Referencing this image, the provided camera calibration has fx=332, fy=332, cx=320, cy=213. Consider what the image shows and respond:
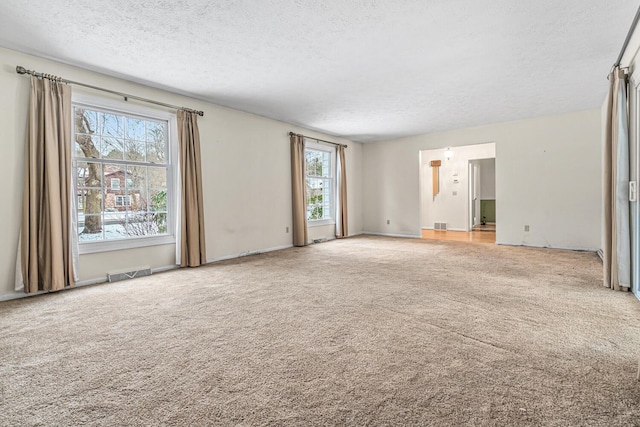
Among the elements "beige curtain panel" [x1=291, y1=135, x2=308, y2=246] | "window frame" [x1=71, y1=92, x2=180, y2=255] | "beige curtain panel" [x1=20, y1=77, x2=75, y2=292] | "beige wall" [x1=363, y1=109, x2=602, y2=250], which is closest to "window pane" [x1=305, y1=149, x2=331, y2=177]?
"beige curtain panel" [x1=291, y1=135, x2=308, y2=246]

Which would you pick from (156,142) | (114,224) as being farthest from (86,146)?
(114,224)

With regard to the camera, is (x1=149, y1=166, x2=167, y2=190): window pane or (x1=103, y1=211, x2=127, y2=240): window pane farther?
(x1=149, y1=166, x2=167, y2=190): window pane

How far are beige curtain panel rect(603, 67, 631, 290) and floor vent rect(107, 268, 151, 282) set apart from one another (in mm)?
5250

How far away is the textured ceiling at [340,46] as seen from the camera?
264 cm

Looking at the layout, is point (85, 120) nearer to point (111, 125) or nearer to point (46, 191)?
point (111, 125)

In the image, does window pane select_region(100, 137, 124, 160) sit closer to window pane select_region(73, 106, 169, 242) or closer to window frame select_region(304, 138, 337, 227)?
window pane select_region(73, 106, 169, 242)

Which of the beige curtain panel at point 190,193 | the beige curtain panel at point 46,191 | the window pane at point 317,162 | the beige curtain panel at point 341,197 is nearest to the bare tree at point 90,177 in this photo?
the beige curtain panel at point 46,191

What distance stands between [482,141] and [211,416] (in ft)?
23.0

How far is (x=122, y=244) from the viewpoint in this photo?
164 inches

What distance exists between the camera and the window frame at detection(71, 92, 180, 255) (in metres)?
3.77

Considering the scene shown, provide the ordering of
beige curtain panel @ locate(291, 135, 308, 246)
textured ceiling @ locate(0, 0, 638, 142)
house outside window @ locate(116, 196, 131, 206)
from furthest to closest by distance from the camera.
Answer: beige curtain panel @ locate(291, 135, 308, 246) < house outside window @ locate(116, 196, 131, 206) < textured ceiling @ locate(0, 0, 638, 142)

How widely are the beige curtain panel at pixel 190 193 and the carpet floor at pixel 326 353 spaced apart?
95 cm

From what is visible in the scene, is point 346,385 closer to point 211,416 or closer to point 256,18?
point 211,416

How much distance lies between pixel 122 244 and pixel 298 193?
10.7 feet
